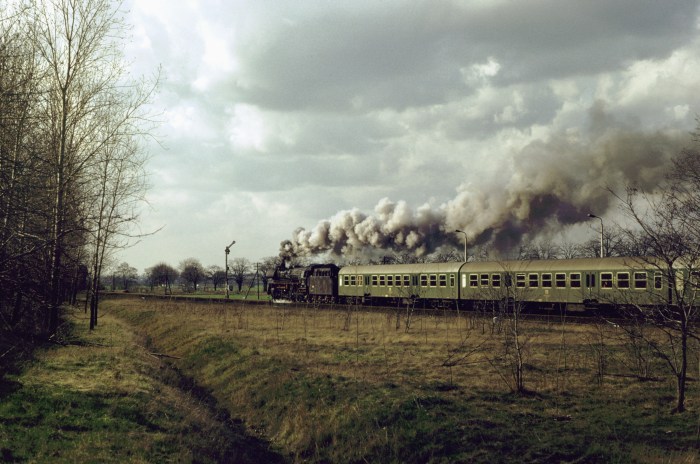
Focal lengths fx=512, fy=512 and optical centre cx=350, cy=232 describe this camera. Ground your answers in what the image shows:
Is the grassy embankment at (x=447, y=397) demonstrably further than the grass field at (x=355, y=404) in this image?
Yes

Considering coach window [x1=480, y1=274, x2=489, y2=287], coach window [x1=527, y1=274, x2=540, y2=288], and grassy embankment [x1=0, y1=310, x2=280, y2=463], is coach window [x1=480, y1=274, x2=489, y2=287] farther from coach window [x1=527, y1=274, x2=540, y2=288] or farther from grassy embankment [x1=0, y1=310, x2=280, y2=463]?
grassy embankment [x1=0, y1=310, x2=280, y2=463]

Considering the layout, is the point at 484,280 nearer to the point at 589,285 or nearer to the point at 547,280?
the point at 547,280

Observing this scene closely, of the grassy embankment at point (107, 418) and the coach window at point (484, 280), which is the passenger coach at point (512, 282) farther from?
the grassy embankment at point (107, 418)

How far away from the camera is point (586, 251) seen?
8350 centimetres

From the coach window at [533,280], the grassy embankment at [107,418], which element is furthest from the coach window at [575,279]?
the grassy embankment at [107,418]

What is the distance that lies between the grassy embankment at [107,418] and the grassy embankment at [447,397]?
1.37m

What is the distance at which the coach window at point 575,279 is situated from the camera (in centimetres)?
2836

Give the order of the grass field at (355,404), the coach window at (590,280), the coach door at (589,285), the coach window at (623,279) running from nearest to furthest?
the grass field at (355,404) → the coach window at (623,279) → the coach door at (589,285) → the coach window at (590,280)

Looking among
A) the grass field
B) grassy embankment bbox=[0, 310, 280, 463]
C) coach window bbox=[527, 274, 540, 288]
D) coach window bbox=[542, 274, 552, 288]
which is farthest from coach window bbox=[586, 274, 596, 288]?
grassy embankment bbox=[0, 310, 280, 463]

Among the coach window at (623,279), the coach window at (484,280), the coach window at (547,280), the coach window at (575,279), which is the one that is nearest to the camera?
the coach window at (623,279)

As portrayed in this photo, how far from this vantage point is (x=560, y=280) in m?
29.3

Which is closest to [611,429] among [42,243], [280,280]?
[42,243]

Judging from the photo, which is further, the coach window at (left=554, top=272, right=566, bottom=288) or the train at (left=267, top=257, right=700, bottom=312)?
the coach window at (left=554, top=272, right=566, bottom=288)

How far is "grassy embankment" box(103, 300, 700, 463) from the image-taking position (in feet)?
36.3
